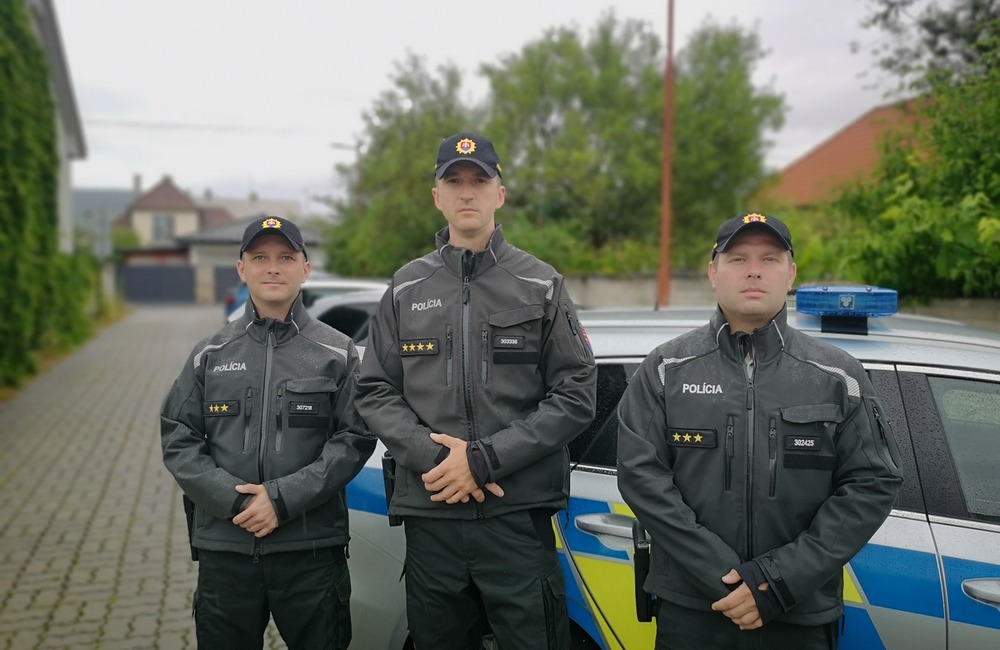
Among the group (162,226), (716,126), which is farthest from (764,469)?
(162,226)

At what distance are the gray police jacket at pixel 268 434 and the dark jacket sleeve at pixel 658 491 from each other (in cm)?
97

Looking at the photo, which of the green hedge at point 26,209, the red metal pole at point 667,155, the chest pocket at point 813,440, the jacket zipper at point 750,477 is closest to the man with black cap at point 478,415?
the jacket zipper at point 750,477

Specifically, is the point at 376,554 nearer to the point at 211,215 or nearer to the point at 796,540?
the point at 796,540

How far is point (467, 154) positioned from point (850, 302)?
1346 mm

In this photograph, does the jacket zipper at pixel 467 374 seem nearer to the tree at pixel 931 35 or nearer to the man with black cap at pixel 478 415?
the man with black cap at pixel 478 415

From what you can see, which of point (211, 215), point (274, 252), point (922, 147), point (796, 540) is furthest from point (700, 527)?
point (211, 215)

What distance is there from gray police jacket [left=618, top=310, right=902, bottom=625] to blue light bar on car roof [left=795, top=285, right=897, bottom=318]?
0.49m

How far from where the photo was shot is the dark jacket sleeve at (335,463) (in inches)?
111

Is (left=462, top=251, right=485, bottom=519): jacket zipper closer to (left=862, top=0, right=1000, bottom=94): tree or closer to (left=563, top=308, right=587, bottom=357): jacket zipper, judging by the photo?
(left=563, top=308, right=587, bottom=357): jacket zipper

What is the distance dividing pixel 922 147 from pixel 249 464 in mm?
5208

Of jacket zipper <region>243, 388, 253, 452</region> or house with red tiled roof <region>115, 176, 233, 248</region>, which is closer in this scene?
jacket zipper <region>243, 388, 253, 452</region>

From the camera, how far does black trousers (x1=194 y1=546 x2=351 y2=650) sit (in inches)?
113

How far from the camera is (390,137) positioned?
17391 mm

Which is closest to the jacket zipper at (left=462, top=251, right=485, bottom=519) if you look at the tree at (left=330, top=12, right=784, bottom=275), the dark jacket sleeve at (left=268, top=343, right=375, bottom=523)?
the dark jacket sleeve at (left=268, top=343, right=375, bottom=523)
